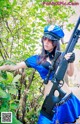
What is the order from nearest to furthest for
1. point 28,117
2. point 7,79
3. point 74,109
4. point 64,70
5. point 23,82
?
point 7,79
point 64,70
point 74,109
point 23,82
point 28,117

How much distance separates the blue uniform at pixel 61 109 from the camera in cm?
188

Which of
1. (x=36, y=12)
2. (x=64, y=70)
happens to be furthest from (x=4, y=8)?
(x=64, y=70)

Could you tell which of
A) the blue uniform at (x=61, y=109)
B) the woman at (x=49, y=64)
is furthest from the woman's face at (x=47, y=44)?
the blue uniform at (x=61, y=109)

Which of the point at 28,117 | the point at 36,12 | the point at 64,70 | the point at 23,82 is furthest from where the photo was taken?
the point at 28,117

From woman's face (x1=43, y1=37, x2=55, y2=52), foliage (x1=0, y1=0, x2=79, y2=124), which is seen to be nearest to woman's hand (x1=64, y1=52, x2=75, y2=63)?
woman's face (x1=43, y1=37, x2=55, y2=52)

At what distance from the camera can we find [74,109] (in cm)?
195

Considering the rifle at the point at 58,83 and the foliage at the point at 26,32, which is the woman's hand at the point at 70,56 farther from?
the foliage at the point at 26,32

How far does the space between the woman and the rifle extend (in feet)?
0.13

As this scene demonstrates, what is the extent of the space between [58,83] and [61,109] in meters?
0.21

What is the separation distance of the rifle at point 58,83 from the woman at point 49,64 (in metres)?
0.04

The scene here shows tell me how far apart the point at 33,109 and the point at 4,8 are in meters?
1.01

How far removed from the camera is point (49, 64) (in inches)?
73.2

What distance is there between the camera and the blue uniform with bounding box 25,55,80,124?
1.88m

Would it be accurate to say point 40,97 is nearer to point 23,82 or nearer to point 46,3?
point 23,82
